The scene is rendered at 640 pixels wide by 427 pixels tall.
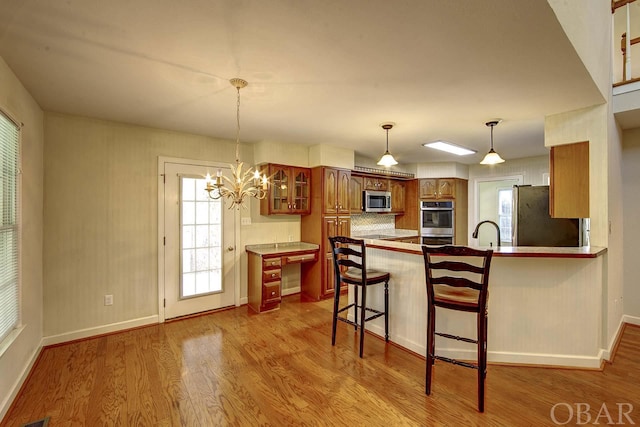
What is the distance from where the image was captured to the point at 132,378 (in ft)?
7.90

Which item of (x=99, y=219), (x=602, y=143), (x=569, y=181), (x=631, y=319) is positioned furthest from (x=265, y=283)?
(x=631, y=319)

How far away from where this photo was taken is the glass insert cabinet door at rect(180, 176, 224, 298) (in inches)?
150

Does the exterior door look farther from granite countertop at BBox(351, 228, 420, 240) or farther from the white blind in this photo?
granite countertop at BBox(351, 228, 420, 240)

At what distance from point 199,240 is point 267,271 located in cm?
101

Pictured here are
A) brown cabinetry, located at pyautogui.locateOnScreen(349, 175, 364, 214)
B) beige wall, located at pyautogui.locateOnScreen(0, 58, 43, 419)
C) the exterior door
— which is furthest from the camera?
brown cabinetry, located at pyautogui.locateOnScreen(349, 175, 364, 214)

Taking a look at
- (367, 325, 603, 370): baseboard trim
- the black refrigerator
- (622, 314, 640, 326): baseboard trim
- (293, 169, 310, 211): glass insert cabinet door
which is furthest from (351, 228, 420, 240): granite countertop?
(622, 314, 640, 326): baseboard trim

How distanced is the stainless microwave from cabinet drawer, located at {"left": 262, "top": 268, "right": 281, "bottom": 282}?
2.04 metres

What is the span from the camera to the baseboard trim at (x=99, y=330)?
301 centimetres

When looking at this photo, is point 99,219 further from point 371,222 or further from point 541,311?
point 541,311

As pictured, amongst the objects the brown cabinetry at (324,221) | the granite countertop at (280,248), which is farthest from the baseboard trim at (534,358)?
the granite countertop at (280,248)

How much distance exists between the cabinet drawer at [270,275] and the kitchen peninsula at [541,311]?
198 centimetres

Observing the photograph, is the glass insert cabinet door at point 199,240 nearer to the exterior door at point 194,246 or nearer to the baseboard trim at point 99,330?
the exterior door at point 194,246

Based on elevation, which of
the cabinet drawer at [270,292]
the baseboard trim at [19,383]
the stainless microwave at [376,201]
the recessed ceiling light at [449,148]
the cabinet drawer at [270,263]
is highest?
the recessed ceiling light at [449,148]

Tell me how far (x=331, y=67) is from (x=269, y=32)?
0.54 metres
